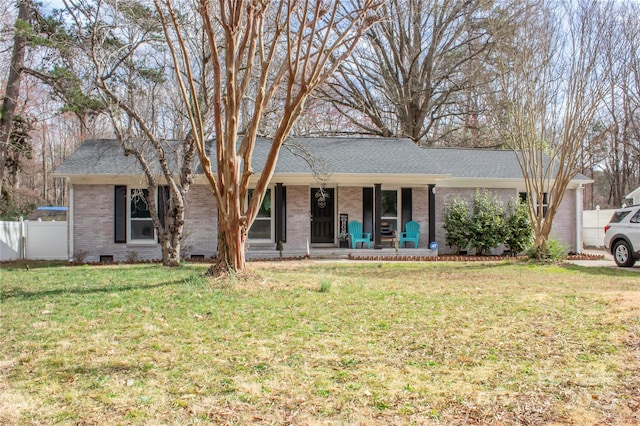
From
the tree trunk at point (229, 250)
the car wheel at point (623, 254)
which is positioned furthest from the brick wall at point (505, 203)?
the tree trunk at point (229, 250)

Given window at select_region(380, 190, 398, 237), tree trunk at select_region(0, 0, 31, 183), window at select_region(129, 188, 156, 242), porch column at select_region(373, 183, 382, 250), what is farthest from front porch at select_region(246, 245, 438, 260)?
tree trunk at select_region(0, 0, 31, 183)

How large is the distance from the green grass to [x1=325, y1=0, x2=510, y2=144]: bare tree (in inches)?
696

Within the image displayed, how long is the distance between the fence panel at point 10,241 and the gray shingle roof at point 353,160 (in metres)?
3.18

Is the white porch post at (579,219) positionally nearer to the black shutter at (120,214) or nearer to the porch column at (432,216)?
the porch column at (432,216)

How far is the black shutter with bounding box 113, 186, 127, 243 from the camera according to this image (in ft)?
52.8

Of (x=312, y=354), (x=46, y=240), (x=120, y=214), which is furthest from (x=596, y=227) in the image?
(x=46, y=240)

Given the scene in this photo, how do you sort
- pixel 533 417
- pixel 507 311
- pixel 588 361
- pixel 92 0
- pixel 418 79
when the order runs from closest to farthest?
1. pixel 533 417
2. pixel 588 361
3. pixel 507 311
4. pixel 92 0
5. pixel 418 79

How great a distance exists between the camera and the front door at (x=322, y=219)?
59.3 feet

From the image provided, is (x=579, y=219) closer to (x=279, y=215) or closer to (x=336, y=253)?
(x=336, y=253)

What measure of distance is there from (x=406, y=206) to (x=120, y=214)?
31.7 feet

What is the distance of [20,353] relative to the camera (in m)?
4.98

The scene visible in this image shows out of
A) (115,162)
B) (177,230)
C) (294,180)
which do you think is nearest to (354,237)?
(294,180)

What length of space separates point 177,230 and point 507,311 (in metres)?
8.64

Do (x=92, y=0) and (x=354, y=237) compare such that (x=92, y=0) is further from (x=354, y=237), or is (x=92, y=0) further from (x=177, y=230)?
(x=354, y=237)
